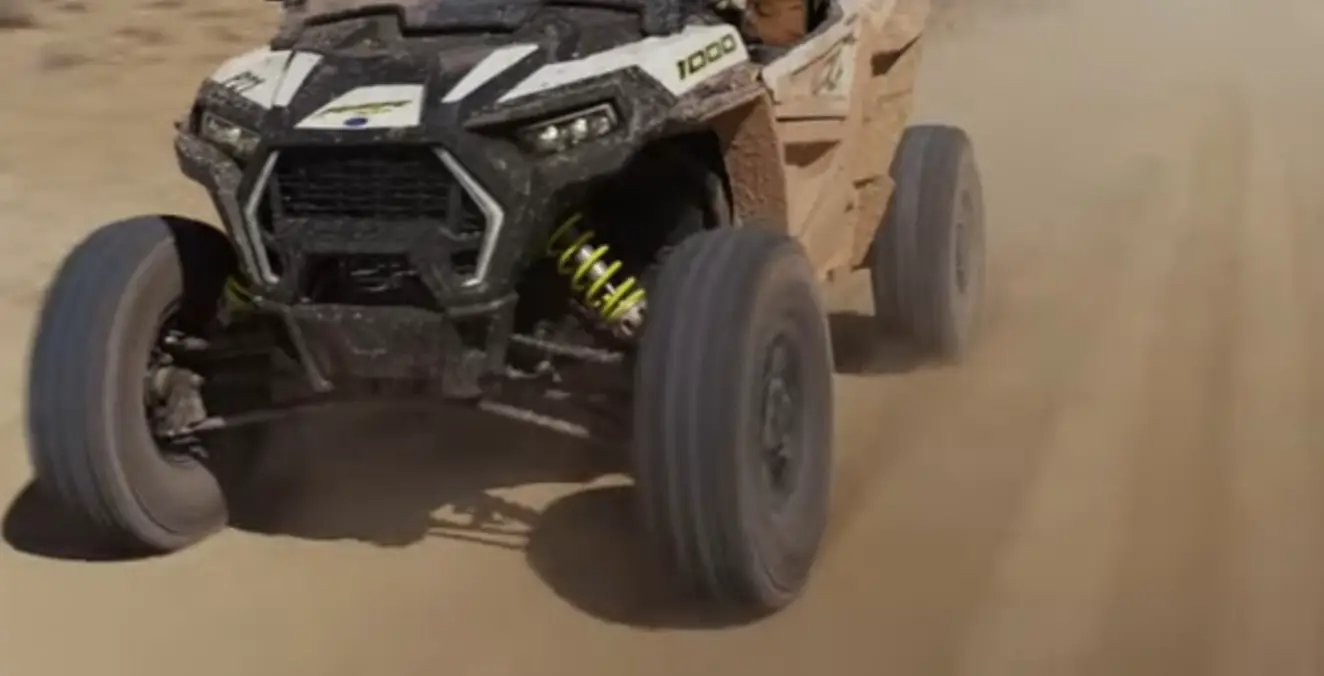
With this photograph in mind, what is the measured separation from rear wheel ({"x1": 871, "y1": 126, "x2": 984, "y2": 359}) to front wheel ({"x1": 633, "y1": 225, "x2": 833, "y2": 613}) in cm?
218

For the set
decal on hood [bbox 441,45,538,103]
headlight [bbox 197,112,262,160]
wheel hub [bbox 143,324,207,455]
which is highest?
decal on hood [bbox 441,45,538,103]

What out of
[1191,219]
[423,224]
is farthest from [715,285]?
[1191,219]

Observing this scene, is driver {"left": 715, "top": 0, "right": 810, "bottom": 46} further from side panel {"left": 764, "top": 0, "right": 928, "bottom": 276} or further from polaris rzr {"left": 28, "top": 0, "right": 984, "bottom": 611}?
polaris rzr {"left": 28, "top": 0, "right": 984, "bottom": 611}

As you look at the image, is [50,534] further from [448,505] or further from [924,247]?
Result: [924,247]

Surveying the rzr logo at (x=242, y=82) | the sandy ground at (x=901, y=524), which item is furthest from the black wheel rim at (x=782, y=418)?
the rzr logo at (x=242, y=82)

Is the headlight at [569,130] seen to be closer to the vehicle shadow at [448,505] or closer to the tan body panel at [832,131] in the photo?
the tan body panel at [832,131]

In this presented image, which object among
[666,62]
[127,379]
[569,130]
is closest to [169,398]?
[127,379]

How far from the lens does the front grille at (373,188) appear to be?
493 centimetres

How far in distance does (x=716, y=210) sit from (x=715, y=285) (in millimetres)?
909

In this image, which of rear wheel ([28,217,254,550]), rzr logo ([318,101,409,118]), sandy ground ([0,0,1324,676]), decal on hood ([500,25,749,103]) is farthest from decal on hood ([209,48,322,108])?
sandy ground ([0,0,1324,676])

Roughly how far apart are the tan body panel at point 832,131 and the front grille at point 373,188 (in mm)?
888

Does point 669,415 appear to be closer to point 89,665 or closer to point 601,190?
point 601,190

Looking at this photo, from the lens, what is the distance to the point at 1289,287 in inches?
332

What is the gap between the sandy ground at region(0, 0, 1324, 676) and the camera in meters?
4.84
